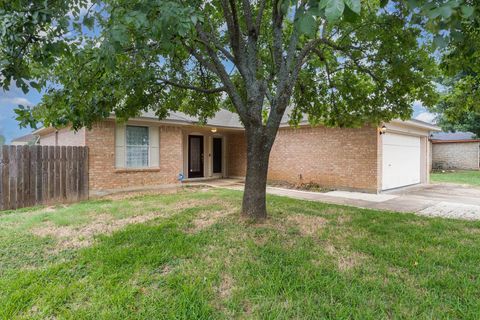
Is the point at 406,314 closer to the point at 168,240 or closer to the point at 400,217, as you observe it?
the point at 168,240

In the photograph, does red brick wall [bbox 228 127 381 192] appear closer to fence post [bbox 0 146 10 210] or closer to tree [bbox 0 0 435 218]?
tree [bbox 0 0 435 218]

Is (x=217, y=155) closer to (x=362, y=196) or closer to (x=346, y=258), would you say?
(x=362, y=196)

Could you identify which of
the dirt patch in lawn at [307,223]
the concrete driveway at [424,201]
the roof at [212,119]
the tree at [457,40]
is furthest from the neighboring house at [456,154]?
the dirt patch in lawn at [307,223]

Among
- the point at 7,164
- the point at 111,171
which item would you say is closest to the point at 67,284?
the point at 7,164

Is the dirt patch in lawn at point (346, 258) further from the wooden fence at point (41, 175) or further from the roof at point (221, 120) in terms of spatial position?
→ the wooden fence at point (41, 175)

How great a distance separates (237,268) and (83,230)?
10.9 ft

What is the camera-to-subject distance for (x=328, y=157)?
37.3 feet

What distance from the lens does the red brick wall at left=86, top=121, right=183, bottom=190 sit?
9.08 meters

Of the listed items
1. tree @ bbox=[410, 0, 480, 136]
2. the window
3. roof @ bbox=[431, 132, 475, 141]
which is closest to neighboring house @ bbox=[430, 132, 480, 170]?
roof @ bbox=[431, 132, 475, 141]

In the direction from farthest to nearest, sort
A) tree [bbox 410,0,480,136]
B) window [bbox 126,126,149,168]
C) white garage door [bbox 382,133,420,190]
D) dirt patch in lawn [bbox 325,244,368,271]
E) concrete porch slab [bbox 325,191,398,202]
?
white garage door [bbox 382,133,420,190] → window [bbox 126,126,149,168] → concrete porch slab [bbox 325,191,398,202] → dirt patch in lawn [bbox 325,244,368,271] → tree [bbox 410,0,480,136]

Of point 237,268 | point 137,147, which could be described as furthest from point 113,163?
point 237,268

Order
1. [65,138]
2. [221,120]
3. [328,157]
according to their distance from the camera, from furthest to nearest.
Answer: [221,120]
[328,157]
[65,138]

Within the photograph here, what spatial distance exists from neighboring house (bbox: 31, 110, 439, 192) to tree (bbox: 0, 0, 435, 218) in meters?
2.77

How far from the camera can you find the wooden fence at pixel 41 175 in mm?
7121
